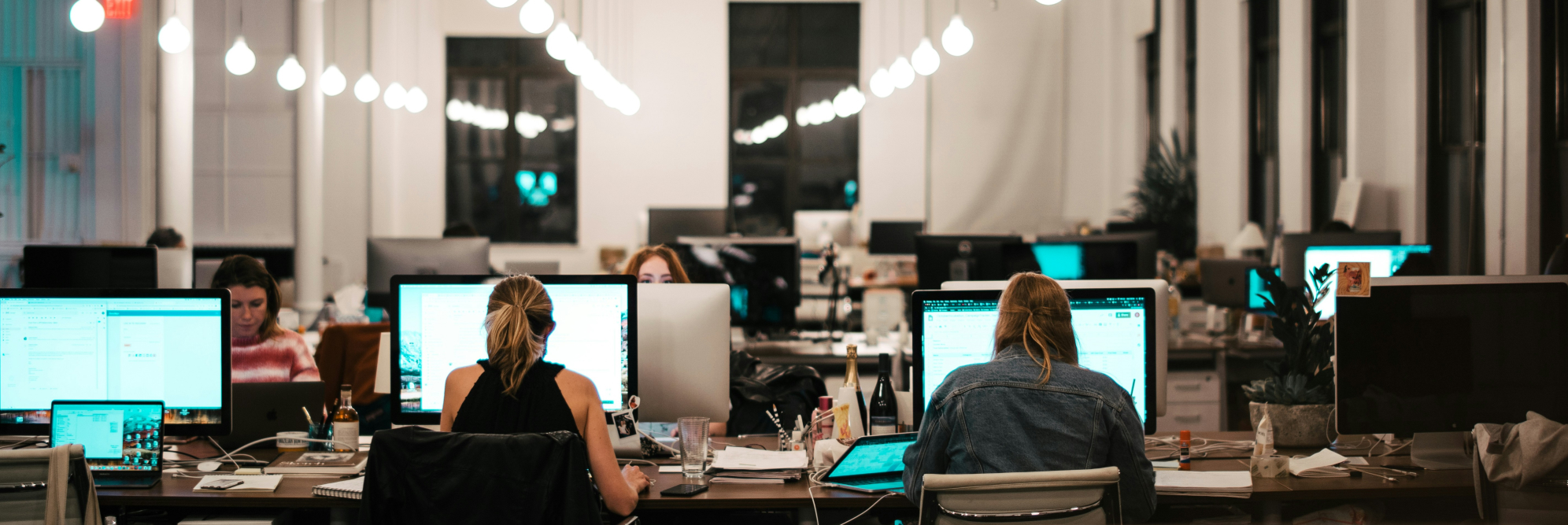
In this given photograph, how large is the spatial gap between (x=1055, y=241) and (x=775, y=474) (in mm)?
2534

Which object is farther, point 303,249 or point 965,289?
point 303,249

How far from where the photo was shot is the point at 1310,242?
14.3 feet

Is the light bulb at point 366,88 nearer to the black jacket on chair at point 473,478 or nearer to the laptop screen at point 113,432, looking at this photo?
the laptop screen at point 113,432

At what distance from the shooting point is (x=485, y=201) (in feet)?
34.7

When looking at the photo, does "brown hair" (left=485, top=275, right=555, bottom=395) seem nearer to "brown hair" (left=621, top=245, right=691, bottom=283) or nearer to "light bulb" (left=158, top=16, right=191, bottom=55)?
"brown hair" (left=621, top=245, right=691, bottom=283)

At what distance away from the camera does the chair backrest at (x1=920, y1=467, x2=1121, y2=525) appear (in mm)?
1662

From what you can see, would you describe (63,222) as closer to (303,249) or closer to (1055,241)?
(303,249)

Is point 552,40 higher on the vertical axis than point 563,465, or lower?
higher

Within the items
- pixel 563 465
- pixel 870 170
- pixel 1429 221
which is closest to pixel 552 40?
pixel 563 465

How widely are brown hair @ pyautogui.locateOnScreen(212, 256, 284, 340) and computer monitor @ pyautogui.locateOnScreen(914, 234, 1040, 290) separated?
101 inches

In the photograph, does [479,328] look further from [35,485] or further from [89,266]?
[89,266]

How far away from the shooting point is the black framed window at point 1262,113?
24.9ft

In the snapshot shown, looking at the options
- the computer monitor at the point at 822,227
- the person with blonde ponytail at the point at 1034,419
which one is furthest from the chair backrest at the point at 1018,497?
the computer monitor at the point at 822,227

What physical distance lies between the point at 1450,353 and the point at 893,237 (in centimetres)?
708
